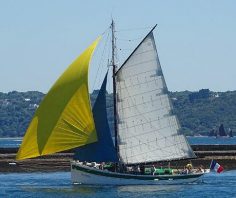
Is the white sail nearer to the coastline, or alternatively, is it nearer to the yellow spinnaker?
the yellow spinnaker

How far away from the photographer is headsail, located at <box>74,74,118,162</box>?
74.2 metres

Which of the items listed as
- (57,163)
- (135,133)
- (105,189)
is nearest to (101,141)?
(135,133)

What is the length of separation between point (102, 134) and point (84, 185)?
409 cm

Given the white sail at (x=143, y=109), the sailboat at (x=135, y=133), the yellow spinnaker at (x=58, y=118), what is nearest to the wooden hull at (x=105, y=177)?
the sailboat at (x=135, y=133)

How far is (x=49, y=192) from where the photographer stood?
233 feet

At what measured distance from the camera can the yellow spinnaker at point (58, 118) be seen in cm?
7100

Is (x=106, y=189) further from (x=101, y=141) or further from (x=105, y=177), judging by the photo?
(x=101, y=141)

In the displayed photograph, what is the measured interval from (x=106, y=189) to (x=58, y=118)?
6.57 meters

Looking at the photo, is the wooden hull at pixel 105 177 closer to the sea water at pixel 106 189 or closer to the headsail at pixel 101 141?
the sea water at pixel 106 189

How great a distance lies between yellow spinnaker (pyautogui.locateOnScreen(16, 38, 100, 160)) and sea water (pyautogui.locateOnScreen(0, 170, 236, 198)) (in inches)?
115

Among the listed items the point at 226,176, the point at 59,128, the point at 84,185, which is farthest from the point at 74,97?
the point at 226,176

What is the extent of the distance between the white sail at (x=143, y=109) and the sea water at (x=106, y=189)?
2.52 metres

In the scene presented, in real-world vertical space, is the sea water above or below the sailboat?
below

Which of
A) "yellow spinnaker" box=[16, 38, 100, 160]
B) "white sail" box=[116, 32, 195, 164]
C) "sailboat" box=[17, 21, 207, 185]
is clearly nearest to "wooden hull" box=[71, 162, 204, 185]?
"sailboat" box=[17, 21, 207, 185]
